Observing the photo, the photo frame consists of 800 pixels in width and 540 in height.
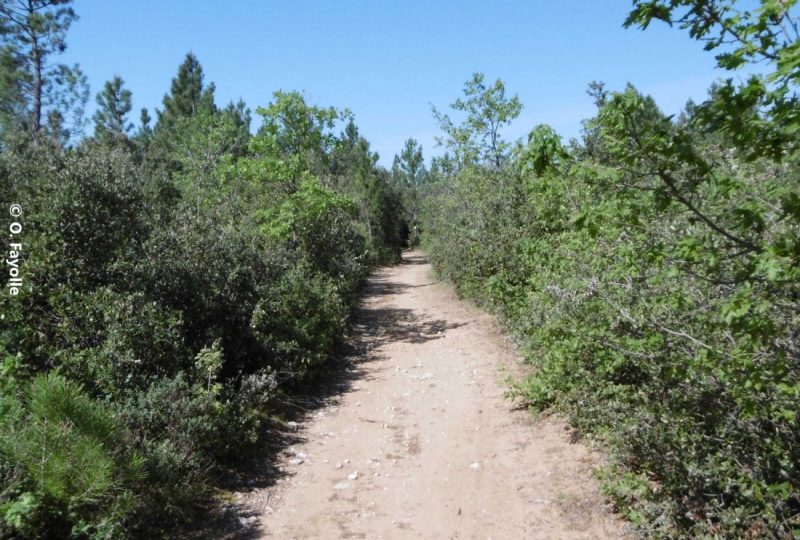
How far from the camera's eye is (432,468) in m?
6.06

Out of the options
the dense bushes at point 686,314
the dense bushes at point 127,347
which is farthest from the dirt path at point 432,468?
the dense bushes at point 127,347

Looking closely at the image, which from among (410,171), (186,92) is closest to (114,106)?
(186,92)

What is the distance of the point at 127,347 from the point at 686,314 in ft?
17.6

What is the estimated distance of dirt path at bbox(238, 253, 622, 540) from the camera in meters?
4.90

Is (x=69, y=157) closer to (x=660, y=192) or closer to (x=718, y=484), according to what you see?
(x=660, y=192)

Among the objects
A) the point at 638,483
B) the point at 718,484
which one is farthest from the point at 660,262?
the point at 638,483

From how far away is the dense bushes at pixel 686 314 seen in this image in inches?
116

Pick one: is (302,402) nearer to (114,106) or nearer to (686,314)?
(686,314)

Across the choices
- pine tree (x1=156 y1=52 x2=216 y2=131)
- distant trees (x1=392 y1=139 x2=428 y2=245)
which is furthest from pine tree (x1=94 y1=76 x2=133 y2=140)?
distant trees (x1=392 y1=139 x2=428 y2=245)

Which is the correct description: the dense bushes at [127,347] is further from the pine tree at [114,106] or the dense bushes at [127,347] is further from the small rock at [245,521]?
the pine tree at [114,106]

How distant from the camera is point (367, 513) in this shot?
5.19 metres

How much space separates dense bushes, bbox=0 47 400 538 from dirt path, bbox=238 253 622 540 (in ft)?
2.92

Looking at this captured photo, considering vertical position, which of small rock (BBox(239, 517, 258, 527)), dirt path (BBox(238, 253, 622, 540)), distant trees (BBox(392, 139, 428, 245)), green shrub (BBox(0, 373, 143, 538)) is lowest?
dirt path (BBox(238, 253, 622, 540))

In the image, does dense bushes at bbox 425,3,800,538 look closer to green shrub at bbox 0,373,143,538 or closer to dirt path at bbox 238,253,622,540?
dirt path at bbox 238,253,622,540
